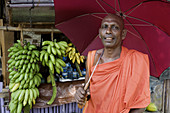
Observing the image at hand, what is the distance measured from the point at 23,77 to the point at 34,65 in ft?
1.03

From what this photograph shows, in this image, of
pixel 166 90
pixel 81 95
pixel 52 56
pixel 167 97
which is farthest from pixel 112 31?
pixel 167 97

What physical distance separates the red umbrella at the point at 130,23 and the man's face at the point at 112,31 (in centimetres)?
25

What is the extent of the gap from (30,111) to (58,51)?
1508 mm

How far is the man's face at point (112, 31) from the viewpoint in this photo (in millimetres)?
1533

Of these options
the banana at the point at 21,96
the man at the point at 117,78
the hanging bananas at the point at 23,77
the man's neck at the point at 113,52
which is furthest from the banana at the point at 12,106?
the man's neck at the point at 113,52

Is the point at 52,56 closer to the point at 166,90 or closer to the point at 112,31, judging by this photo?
the point at 112,31

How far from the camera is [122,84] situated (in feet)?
4.99

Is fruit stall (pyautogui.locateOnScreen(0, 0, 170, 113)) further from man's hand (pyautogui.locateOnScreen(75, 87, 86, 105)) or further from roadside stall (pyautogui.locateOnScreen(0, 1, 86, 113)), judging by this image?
man's hand (pyautogui.locateOnScreen(75, 87, 86, 105))

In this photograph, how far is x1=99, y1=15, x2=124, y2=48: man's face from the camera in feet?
5.03

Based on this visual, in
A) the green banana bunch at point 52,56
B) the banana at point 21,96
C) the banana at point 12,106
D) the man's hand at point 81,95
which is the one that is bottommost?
the banana at point 12,106

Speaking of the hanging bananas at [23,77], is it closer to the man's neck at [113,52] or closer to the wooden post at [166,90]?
the man's neck at [113,52]

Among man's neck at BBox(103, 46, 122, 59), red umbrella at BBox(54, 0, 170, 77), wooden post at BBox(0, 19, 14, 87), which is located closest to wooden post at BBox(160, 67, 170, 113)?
red umbrella at BBox(54, 0, 170, 77)

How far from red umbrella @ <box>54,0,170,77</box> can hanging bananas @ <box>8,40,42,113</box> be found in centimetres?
91

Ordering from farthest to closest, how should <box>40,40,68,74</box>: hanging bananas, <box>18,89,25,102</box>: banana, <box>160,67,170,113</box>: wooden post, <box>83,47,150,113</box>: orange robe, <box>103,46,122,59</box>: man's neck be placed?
<box>160,67,170,113</box>: wooden post → <box>40,40,68,74</box>: hanging bananas → <box>18,89,25,102</box>: banana → <box>103,46,122,59</box>: man's neck → <box>83,47,150,113</box>: orange robe
